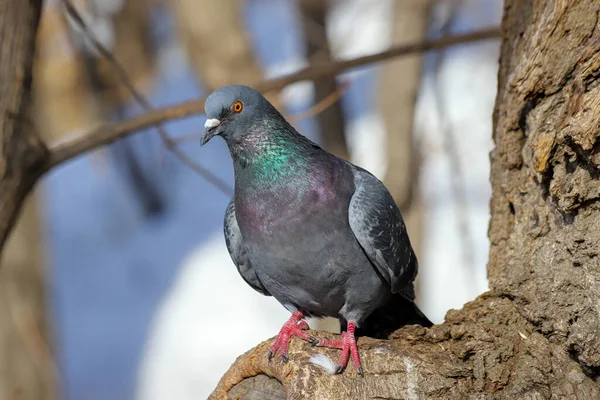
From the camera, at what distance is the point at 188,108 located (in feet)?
14.4

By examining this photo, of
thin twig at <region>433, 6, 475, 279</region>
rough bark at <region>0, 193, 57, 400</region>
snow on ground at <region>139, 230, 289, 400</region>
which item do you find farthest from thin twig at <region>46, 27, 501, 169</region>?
snow on ground at <region>139, 230, 289, 400</region>

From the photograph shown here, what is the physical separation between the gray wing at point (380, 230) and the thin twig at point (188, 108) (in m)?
0.89

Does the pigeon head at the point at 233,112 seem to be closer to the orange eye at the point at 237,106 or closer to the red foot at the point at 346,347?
the orange eye at the point at 237,106

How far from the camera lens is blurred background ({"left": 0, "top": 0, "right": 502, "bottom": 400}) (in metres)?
6.70

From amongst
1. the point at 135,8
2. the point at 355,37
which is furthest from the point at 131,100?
the point at 355,37

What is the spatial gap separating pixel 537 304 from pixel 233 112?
157 centimetres

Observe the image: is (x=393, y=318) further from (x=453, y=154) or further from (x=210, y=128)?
(x=453, y=154)

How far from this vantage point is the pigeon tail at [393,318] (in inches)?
156

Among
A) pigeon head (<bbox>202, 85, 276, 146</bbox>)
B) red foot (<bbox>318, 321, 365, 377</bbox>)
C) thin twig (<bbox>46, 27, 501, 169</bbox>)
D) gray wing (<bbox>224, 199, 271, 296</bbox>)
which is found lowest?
red foot (<bbox>318, 321, 365, 377</bbox>)

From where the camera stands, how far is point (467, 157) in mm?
9938

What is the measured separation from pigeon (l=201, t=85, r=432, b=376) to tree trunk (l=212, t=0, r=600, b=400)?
0.27 metres

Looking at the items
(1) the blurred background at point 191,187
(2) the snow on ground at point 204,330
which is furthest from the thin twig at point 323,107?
(2) the snow on ground at point 204,330

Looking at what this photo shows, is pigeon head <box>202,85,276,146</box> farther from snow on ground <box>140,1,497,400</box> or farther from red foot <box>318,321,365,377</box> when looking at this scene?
snow on ground <box>140,1,497,400</box>

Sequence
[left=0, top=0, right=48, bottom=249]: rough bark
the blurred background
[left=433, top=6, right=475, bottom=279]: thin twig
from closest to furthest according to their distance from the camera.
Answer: [left=0, top=0, right=48, bottom=249]: rough bark, [left=433, top=6, right=475, bottom=279]: thin twig, the blurred background
